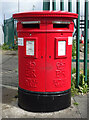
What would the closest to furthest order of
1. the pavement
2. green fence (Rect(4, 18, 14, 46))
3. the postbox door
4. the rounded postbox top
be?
the rounded postbox top, the postbox door, the pavement, green fence (Rect(4, 18, 14, 46))

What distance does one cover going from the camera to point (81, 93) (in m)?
4.56

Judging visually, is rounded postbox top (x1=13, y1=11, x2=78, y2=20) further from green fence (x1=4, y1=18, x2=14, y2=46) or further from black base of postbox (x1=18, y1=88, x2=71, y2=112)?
green fence (x1=4, y1=18, x2=14, y2=46)

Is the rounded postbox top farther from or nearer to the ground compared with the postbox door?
farther from the ground

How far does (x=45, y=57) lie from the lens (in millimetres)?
3412

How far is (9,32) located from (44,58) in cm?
1122

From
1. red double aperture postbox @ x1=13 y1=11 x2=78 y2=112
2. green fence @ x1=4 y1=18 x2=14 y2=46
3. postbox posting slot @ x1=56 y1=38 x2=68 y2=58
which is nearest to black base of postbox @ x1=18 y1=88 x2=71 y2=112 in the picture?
red double aperture postbox @ x1=13 y1=11 x2=78 y2=112

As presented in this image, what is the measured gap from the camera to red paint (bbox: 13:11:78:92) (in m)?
3.32

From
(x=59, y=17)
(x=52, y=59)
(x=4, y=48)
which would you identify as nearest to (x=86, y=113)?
(x=52, y=59)

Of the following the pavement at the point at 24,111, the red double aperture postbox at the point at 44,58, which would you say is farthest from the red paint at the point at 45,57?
the pavement at the point at 24,111

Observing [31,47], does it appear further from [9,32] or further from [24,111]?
[9,32]

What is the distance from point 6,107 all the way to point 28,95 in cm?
54

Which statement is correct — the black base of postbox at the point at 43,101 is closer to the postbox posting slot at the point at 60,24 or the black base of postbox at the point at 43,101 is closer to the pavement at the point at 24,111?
the pavement at the point at 24,111

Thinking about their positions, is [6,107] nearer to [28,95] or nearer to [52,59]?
[28,95]

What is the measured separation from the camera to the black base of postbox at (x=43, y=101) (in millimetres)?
3521
